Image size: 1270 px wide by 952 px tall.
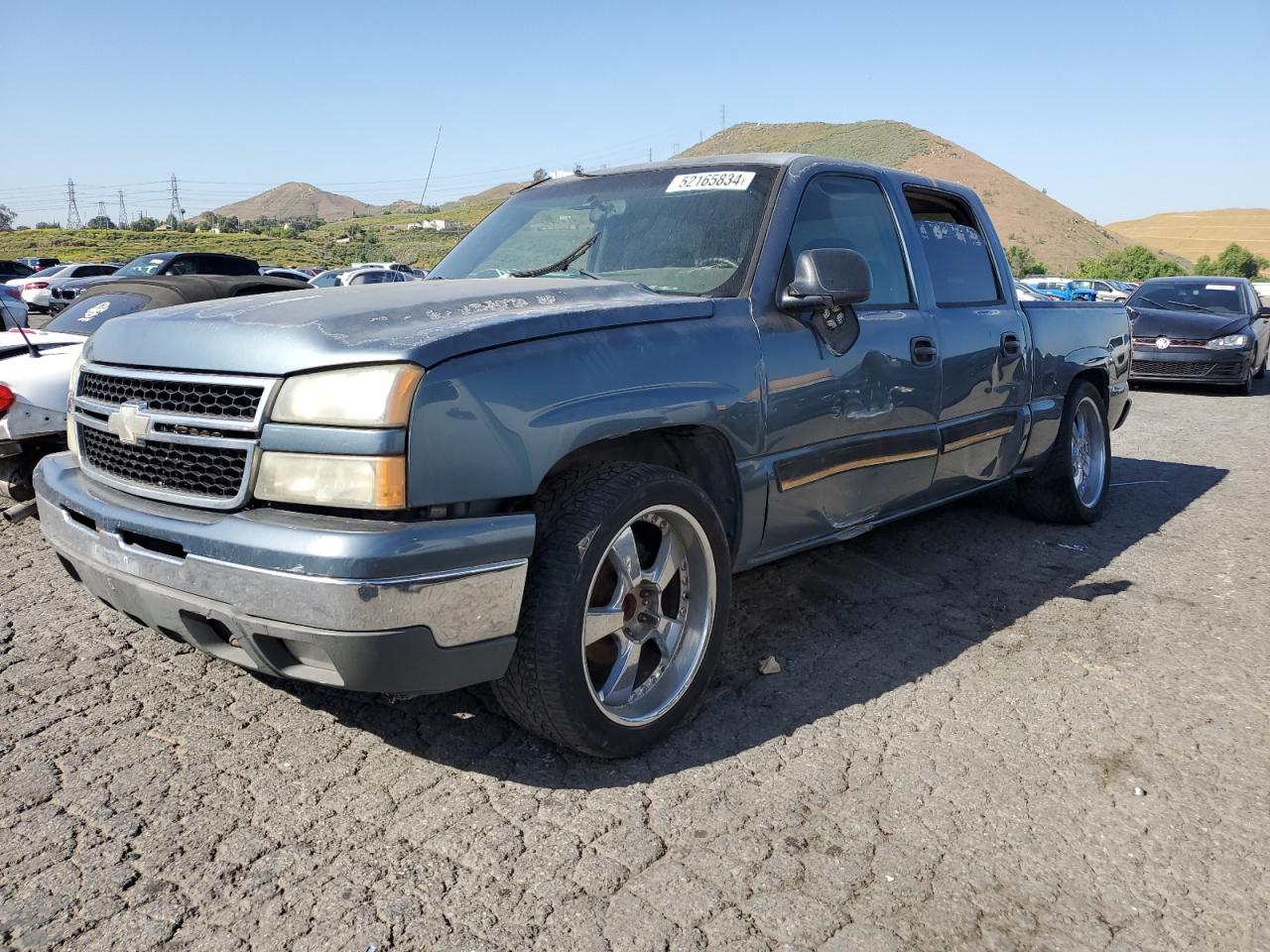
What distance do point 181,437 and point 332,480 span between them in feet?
1.70

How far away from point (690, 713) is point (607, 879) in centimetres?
81

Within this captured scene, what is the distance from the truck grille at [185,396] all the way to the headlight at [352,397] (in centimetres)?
11

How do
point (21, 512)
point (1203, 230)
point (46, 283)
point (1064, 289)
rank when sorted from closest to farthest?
point (21, 512)
point (46, 283)
point (1064, 289)
point (1203, 230)

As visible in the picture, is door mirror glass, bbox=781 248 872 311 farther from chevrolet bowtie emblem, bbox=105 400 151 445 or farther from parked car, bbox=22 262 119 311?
parked car, bbox=22 262 119 311

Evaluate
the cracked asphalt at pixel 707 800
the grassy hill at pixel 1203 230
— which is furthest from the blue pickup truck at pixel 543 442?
the grassy hill at pixel 1203 230

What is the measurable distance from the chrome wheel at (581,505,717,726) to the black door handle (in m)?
1.47

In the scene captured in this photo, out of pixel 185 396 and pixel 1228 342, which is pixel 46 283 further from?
pixel 185 396

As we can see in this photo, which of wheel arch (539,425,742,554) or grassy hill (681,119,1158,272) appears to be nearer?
wheel arch (539,425,742,554)

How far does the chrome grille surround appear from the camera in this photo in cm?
240

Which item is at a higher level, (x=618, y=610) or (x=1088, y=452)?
(x=618, y=610)

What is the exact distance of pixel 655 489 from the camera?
275 centimetres

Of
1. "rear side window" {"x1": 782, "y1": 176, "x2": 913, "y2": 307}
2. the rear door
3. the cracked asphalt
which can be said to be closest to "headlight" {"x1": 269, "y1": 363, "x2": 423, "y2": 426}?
the cracked asphalt

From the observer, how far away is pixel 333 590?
2197mm

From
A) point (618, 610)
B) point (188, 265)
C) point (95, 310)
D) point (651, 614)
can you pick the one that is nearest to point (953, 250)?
point (651, 614)
